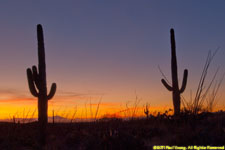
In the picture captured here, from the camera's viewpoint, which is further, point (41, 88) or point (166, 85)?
point (166, 85)

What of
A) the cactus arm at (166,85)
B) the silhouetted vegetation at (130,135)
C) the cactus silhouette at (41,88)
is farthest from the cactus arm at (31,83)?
the cactus arm at (166,85)

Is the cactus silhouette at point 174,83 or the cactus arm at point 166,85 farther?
the cactus arm at point 166,85

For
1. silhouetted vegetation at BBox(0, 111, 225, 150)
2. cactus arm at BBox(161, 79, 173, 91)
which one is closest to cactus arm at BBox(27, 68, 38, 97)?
silhouetted vegetation at BBox(0, 111, 225, 150)

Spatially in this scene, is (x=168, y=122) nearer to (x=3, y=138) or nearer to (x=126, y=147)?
(x=126, y=147)

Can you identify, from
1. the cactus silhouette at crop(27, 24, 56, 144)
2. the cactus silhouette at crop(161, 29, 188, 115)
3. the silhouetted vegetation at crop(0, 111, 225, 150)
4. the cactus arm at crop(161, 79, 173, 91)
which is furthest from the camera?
the cactus arm at crop(161, 79, 173, 91)

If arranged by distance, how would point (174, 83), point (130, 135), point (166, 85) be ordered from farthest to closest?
point (166, 85) → point (174, 83) → point (130, 135)

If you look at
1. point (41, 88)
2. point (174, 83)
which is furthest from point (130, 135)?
point (174, 83)

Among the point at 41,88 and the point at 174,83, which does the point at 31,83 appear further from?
the point at 174,83

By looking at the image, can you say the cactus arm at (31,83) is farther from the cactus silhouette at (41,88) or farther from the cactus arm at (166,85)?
the cactus arm at (166,85)

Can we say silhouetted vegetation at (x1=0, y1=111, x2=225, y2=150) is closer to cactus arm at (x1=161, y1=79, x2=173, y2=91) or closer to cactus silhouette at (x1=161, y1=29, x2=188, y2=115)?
cactus silhouette at (x1=161, y1=29, x2=188, y2=115)

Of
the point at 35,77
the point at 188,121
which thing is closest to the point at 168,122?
the point at 188,121

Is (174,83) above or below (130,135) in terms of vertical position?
above

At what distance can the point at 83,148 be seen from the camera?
750cm

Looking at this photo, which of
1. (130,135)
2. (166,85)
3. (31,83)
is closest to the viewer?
(130,135)
